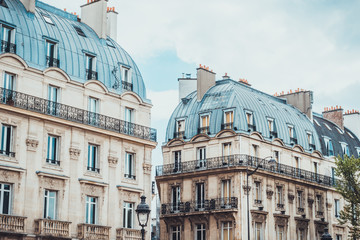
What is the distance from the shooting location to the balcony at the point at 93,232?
3112cm

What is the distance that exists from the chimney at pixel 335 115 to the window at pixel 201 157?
18.4 metres

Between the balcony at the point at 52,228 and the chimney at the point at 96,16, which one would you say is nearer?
the balcony at the point at 52,228

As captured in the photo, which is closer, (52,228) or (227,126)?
(52,228)

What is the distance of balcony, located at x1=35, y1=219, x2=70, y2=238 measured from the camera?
29172 millimetres

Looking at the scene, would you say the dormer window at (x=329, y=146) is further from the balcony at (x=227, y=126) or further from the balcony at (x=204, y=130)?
the balcony at (x=204, y=130)

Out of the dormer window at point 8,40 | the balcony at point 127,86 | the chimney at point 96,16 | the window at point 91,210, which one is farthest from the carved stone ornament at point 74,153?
the chimney at point 96,16

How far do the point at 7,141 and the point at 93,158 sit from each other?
5.26 m

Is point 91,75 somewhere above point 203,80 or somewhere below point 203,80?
below

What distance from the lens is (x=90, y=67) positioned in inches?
1342

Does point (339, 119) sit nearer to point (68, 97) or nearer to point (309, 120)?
point (309, 120)

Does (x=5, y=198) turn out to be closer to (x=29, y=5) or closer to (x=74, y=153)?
(x=74, y=153)

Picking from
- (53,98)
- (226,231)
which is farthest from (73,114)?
(226,231)

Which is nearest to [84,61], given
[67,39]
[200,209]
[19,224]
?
[67,39]

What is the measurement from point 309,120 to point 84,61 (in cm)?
2646
